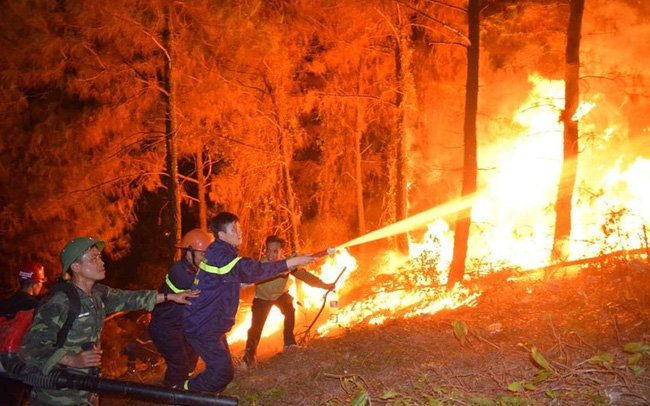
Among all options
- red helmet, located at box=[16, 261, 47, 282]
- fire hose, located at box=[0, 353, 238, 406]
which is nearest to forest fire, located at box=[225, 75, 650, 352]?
red helmet, located at box=[16, 261, 47, 282]

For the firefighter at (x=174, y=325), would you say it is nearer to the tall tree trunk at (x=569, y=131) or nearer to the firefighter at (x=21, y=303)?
the firefighter at (x=21, y=303)

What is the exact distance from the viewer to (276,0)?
16188 millimetres

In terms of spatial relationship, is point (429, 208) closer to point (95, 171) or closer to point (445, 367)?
point (95, 171)

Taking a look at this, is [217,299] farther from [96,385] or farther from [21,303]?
[21,303]

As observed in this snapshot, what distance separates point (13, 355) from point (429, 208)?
1542 centimetres

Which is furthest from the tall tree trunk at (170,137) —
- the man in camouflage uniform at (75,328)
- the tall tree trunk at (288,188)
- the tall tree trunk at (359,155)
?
the tall tree trunk at (359,155)

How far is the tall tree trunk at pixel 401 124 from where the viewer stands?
50.3 feet

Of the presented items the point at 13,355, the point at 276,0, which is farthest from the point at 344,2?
the point at 13,355

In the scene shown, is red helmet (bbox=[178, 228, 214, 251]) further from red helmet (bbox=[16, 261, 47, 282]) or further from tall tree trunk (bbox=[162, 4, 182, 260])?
tall tree trunk (bbox=[162, 4, 182, 260])

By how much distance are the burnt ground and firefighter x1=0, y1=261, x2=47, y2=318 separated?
6.67ft

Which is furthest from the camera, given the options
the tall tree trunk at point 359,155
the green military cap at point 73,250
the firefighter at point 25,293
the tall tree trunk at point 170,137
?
the tall tree trunk at point 359,155

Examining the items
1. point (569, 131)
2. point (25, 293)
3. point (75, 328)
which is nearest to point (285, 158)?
point (569, 131)

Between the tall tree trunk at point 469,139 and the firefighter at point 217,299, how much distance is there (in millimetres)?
5872

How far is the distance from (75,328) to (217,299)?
1.63m
